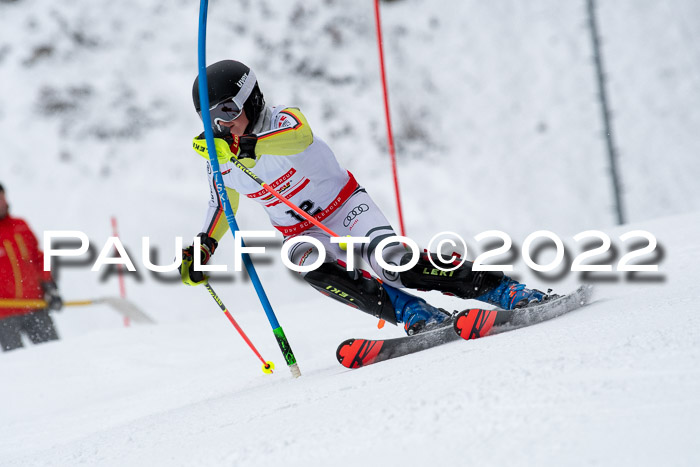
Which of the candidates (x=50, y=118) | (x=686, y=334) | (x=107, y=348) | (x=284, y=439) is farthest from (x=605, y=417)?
(x=50, y=118)

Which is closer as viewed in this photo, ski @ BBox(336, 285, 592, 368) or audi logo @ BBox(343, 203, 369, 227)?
ski @ BBox(336, 285, 592, 368)

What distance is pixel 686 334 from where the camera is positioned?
1.80 m

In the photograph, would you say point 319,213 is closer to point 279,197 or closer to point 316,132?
point 279,197

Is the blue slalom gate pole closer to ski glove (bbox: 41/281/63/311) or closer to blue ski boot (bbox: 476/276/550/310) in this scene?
blue ski boot (bbox: 476/276/550/310)

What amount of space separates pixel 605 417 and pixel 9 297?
17.1 ft

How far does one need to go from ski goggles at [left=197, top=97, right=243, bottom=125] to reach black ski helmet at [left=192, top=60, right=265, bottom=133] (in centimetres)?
2

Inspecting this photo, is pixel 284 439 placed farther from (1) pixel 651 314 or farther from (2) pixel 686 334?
(1) pixel 651 314

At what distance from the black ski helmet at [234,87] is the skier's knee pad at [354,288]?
76 centimetres

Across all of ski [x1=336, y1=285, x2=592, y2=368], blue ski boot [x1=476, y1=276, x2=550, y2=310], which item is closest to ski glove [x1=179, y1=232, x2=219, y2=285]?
ski [x1=336, y1=285, x2=592, y2=368]

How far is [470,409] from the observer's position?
5.04ft

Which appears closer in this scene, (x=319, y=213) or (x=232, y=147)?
(x=232, y=147)

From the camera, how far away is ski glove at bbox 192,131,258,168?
286 centimetres

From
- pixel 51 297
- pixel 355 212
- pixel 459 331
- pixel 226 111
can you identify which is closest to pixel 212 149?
pixel 226 111

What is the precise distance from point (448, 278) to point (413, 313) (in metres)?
0.23
